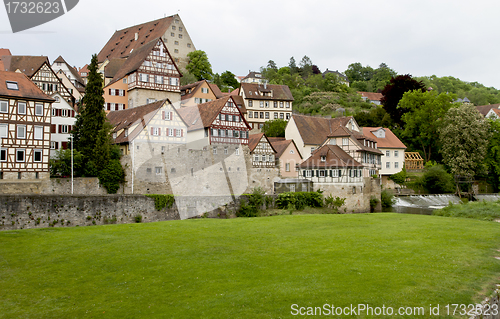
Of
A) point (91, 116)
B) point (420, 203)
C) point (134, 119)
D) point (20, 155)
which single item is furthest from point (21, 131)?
point (420, 203)

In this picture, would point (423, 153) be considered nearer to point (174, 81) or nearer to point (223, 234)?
point (174, 81)

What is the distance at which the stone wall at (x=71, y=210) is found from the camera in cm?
2238

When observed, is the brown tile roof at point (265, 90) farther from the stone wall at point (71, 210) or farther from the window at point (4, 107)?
the stone wall at point (71, 210)

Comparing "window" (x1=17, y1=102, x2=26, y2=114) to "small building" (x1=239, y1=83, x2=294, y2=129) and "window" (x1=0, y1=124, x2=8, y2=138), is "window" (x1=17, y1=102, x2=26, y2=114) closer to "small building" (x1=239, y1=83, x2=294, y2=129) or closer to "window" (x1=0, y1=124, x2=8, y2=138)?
"window" (x1=0, y1=124, x2=8, y2=138)

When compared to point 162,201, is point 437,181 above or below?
above

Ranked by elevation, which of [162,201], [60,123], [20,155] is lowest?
[162,201]

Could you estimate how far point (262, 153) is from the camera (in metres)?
45.0

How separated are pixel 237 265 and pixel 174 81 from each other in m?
42.9

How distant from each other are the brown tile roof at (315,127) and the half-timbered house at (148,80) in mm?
15823

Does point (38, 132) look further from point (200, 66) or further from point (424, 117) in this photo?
point (424, 117)

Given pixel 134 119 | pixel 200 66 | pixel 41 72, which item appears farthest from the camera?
pixel 200 66

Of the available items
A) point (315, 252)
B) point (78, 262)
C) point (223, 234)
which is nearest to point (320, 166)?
point (223, 234)

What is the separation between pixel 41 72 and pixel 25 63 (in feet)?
13.8

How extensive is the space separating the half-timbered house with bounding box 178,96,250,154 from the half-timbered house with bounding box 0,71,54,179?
13907 millimetres
